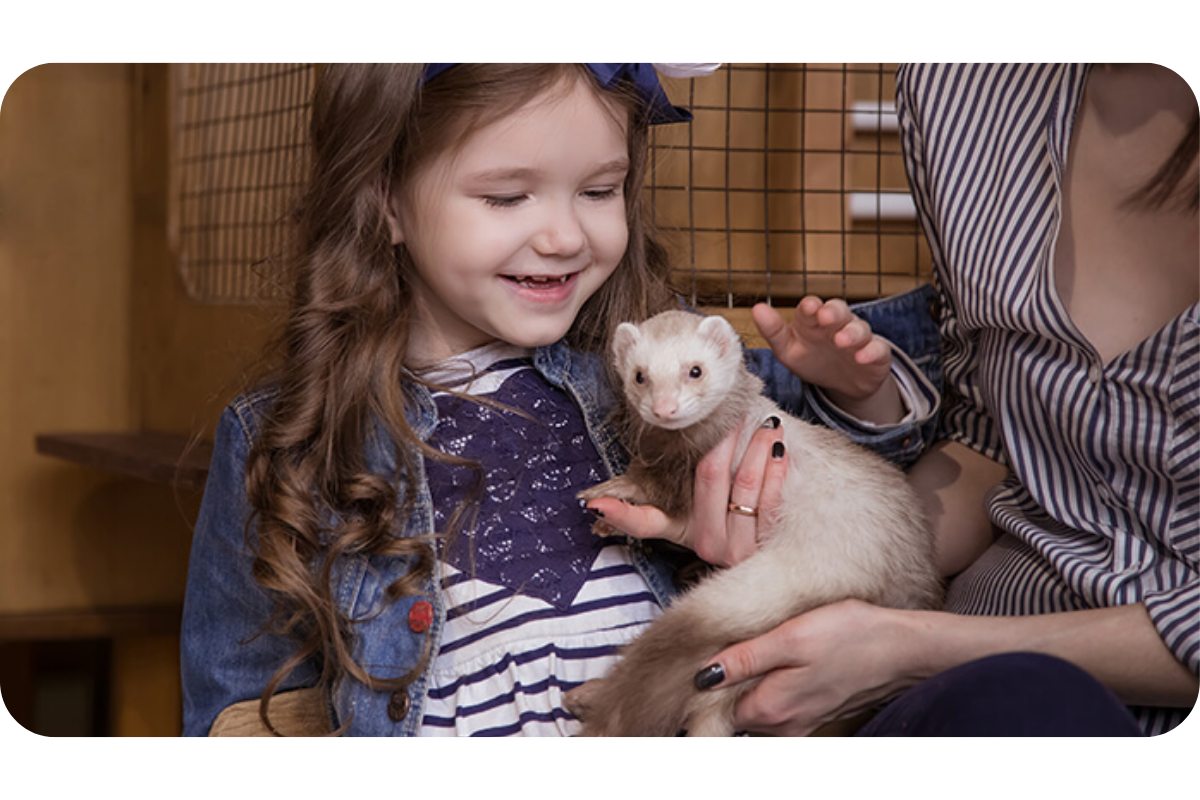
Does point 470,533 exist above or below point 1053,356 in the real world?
below

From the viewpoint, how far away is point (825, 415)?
1321 millimetres

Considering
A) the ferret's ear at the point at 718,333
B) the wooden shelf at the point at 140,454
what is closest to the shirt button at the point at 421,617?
the ferret's ear at the point at 718,333

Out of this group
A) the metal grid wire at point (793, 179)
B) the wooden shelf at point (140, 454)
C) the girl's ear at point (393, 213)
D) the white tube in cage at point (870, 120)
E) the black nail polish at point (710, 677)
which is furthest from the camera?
the white tube in cage at point (870, 120)

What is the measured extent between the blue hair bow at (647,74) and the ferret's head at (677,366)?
0.80 feet

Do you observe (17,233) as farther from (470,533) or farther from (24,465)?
(470,533)

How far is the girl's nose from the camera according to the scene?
1.15 meters

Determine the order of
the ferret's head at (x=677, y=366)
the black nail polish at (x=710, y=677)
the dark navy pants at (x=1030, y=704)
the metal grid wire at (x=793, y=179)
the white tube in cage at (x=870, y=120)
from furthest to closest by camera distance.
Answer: the white tube in cage at (x=870, y=120), the metal grid wire at (x=793, y=179), the ferret's head at (x=677, y=366), the black nail polish at (x=710, y=677), the dark navy pants at (x=1030, y=704)

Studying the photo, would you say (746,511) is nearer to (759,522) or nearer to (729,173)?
(759,522)

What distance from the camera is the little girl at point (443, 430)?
3.83 feet

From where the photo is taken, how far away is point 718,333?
3.90ft

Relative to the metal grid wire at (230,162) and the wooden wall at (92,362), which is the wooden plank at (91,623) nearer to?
the wooden wall at (92,362)

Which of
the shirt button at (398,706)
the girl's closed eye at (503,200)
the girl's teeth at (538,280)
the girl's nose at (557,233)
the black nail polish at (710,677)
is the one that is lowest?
the shirt button at (398,706)

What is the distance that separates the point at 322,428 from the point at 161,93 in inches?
59.1

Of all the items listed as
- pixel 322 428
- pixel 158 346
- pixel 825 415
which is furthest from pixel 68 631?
pixel 825 415
